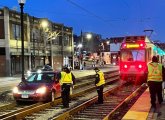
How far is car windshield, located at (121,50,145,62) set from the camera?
29.3 meters

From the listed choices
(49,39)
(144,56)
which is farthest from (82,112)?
(49,39)

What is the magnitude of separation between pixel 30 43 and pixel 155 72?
1809 inches

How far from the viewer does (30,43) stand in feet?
195

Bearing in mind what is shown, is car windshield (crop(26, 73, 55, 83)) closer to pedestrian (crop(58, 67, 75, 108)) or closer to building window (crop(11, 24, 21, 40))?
pedestrian (crop(58, 67, 75, 108))

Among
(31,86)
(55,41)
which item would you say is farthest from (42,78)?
(55,41)

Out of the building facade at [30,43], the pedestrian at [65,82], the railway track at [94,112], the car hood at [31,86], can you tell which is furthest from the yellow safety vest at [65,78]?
the building facade at [30,43]

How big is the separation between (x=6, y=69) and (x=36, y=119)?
39.9m

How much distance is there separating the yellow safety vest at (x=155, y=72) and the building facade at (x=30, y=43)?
132 feet

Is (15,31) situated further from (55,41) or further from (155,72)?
(155,72)

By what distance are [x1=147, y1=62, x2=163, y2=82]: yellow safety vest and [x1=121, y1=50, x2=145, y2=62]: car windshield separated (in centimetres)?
1453

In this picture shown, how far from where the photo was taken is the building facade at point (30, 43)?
53.2 metres

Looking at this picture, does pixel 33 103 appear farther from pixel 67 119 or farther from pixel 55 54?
pixel 55 54

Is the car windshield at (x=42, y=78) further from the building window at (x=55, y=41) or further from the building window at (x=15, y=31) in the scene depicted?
the building window at (x=55, y=41)

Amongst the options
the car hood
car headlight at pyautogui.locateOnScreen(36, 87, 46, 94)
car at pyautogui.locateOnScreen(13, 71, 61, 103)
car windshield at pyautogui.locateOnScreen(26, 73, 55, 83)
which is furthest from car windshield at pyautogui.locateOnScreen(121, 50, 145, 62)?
car headlight at pyautogui.locateOnScreen(36, 87, 46, 94)
